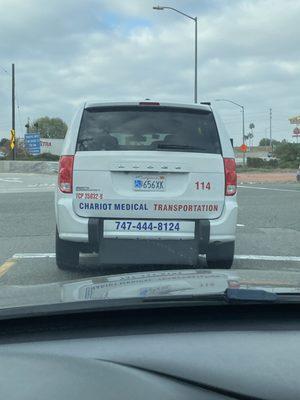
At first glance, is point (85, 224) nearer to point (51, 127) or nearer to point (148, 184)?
point (148, 184)

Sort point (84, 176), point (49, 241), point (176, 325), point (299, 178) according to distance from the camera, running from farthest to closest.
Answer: point (299, 178)
point (49, 241)
point (84, 176)
point (176, 325)

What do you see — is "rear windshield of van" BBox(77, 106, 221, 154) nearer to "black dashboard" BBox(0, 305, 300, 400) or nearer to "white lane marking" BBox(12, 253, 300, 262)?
"white lane marking" BBox(12, 253, 300, 262)

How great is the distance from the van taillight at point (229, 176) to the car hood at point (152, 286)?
283cm

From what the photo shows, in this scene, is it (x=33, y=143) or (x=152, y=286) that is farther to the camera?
(x=33, y=143)

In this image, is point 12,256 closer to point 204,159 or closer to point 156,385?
point 204,159

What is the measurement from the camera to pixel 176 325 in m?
2.48

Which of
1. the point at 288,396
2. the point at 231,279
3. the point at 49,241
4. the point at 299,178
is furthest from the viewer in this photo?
the point at 299,178

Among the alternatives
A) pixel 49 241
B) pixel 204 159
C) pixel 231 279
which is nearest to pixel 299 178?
pixel 49 241

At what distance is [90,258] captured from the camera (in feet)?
27.0

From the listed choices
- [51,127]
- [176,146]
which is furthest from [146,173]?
[51,127]

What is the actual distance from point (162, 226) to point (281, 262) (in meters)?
2.47

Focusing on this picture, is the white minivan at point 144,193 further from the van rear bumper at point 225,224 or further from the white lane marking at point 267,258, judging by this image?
the white lane marking at point 267,258

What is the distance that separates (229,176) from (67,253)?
1.98 m

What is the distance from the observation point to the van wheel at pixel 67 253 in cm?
673
